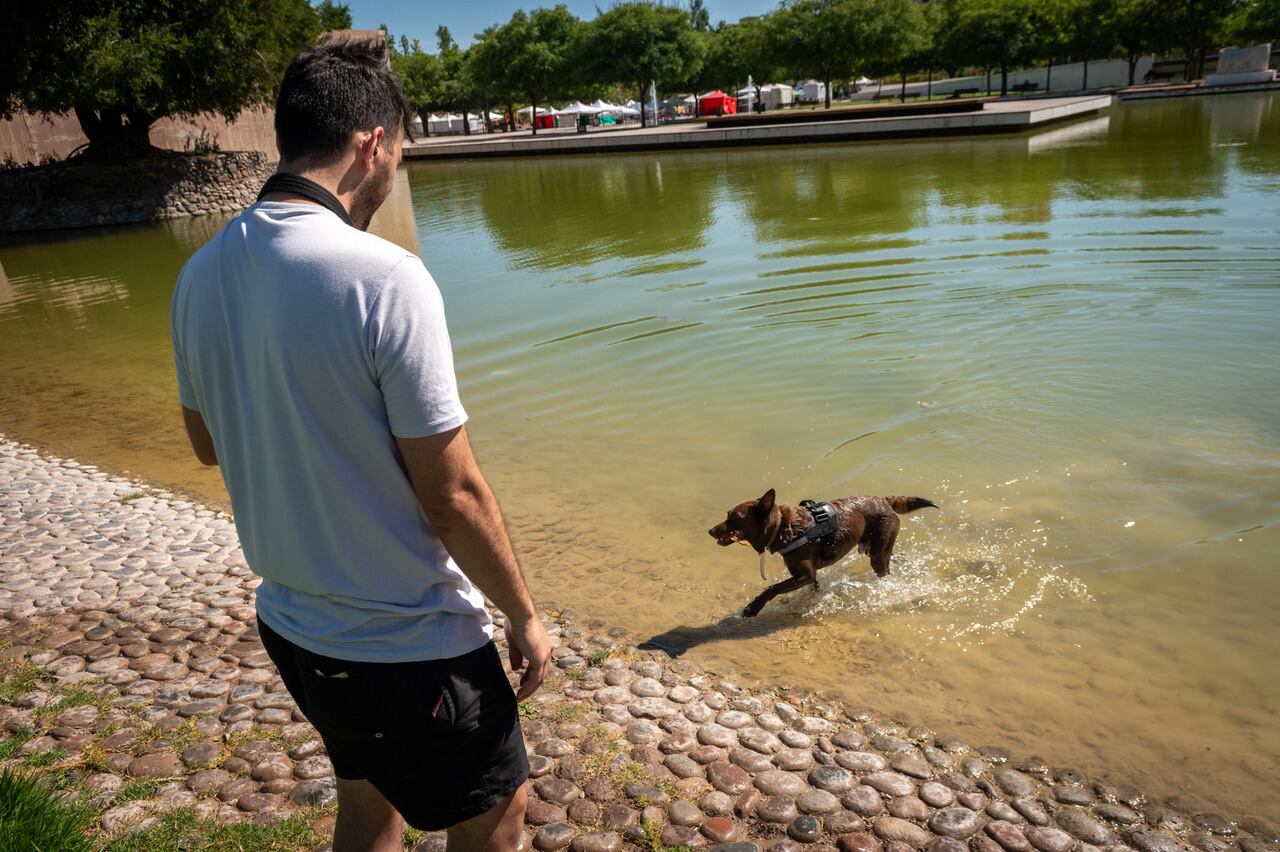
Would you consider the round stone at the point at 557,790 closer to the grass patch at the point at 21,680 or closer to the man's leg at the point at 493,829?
the man's leg at the point at 493,829

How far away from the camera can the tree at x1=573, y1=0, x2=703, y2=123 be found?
65.3m

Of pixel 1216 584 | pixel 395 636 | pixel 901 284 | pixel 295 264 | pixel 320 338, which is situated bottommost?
pixel 1216 584

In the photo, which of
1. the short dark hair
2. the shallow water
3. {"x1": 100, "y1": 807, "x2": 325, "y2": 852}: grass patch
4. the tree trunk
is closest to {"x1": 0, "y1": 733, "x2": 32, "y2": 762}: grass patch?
{"x1": 100, "y1": 807, "x2": 325, "y2": 852}: grass patch

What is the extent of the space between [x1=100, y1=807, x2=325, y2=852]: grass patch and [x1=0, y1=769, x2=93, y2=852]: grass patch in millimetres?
144

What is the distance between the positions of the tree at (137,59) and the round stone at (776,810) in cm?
2746

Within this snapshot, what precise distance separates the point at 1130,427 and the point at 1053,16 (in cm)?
7160

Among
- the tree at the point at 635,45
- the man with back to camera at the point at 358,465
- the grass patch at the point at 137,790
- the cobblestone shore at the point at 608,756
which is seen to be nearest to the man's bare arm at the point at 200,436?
the man with back to camera at the point at 358,465

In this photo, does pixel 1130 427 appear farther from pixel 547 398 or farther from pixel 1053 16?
pixel 1053 16

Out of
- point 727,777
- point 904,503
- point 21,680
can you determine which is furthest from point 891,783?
point 21,680

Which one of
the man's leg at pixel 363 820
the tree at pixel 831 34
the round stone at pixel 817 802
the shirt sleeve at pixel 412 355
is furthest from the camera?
the tree at pixel 831 34

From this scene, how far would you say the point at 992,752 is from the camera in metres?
4.07

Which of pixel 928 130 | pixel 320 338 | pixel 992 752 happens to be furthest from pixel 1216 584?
pixel 928 130

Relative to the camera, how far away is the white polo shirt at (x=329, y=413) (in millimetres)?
1822

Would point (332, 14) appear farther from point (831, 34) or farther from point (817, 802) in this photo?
point (817, 802)
